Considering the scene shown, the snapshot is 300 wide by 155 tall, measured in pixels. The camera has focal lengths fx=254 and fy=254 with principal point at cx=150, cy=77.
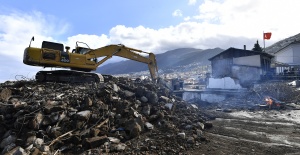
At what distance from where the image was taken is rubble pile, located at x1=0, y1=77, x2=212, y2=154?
21.4ft

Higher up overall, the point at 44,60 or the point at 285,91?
the point at 44,60

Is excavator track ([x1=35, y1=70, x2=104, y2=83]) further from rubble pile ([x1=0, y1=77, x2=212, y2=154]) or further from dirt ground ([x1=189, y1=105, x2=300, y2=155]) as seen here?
dirt ground ([x1=189, y1=105, x2=300, y2=155])

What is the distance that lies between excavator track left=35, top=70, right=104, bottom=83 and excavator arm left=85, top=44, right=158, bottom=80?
107 cm

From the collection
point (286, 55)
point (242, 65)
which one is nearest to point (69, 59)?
point (242, 65)

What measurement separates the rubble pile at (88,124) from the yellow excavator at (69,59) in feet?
5.33

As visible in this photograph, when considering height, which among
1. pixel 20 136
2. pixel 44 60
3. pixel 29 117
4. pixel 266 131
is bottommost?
pixel 266 131

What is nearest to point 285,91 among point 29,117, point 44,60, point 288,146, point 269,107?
point 269,107

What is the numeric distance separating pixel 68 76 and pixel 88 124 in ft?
16.0

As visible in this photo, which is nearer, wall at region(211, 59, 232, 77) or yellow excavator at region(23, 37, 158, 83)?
yellow excavator at region(23, 37, 158, 83)

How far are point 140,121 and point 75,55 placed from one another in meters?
5.42

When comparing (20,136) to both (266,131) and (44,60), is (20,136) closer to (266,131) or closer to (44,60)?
(44,60)

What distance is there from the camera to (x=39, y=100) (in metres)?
8.25

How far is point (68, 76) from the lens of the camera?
11.6 metres

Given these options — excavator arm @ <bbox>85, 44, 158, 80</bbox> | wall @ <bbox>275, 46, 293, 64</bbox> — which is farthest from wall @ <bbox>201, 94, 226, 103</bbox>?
wall @ <bbox>275, 46, 293, 64</bbox>
